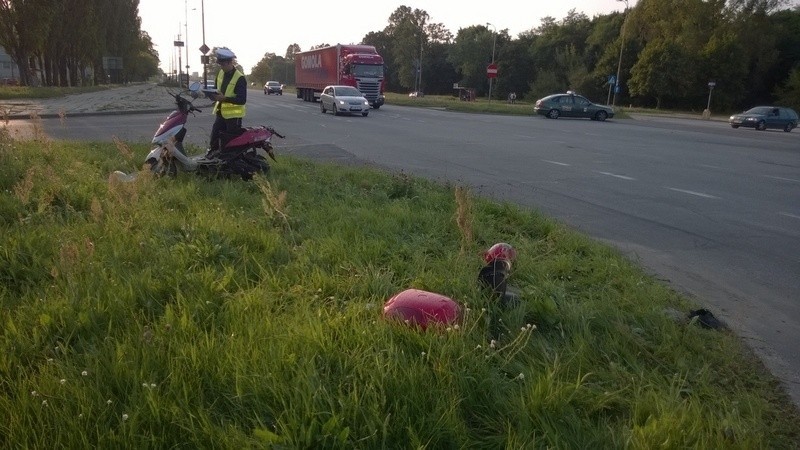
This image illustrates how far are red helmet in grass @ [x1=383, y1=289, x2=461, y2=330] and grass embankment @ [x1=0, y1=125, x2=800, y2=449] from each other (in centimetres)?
11

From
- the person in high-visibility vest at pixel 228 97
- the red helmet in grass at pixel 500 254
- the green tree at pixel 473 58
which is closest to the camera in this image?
the red helmet in grass at pixel 500 254

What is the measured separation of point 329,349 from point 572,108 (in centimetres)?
3963

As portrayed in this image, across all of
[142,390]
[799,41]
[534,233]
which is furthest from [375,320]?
[799,41]

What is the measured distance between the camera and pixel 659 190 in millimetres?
10945

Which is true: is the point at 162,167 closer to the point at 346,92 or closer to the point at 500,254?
the point at 500,254

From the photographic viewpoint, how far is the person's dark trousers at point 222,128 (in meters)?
9.15

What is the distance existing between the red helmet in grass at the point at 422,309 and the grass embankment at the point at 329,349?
11cm

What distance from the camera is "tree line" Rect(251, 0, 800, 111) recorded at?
202 feet

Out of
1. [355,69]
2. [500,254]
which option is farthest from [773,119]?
[500,254]

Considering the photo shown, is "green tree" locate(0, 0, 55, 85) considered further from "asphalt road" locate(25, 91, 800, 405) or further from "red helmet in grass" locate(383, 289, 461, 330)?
"red helmet in grass" locate(383, 289, 461, 330)

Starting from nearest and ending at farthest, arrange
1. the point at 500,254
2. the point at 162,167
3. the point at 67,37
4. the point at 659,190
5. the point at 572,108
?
the point at 500,254 → the point at 162,167 → the point at 659,190 → the point at 572,108 → the point at 67,37

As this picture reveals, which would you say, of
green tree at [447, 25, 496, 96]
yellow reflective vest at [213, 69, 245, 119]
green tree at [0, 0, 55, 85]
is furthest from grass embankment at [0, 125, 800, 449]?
green tree at [447, 25, 496, 96]

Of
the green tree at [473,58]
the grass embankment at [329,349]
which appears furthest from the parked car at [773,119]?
the green tree at [473,58]

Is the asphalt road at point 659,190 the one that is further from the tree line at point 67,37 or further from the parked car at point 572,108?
the tree line at point 67,37
